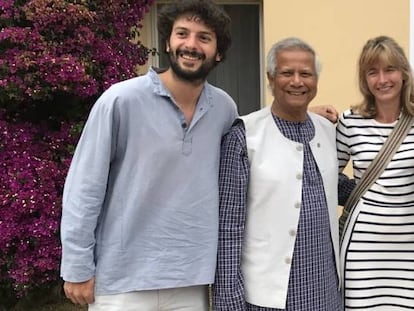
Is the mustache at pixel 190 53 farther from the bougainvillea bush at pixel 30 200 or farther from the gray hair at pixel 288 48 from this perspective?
the bougainvillea bush at pixel 30 200

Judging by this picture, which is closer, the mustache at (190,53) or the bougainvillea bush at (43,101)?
the mustache at (190,53)

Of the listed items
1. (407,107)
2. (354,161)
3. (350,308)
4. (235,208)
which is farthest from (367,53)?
(350,308)

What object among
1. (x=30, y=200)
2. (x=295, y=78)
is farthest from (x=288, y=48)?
(x=30, y=200)

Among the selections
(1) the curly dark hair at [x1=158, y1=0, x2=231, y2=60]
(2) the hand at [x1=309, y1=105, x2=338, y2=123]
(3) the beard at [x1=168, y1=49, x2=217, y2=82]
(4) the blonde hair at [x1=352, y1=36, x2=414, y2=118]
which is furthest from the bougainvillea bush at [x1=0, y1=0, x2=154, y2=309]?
(4) the blonde hair at [x1=352, y1=36, x2=414, y2=118]

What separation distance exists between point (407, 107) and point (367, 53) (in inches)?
11.7

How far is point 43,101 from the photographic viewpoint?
155 inches

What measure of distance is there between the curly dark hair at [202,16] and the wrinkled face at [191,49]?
0.07 ft

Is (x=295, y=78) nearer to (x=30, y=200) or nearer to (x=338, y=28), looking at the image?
(x=30, y=200)

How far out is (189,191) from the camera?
215 centimetres

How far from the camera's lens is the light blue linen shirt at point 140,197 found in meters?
2.07

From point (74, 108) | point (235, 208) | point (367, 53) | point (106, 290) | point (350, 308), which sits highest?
point (367, 53)

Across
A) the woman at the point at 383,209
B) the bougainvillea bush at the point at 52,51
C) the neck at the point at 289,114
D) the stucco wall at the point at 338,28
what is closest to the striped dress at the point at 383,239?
the woman at the point at 383,209

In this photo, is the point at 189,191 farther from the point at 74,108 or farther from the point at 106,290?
the point at 74,108

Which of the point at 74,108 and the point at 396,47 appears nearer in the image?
the point at 396,47
